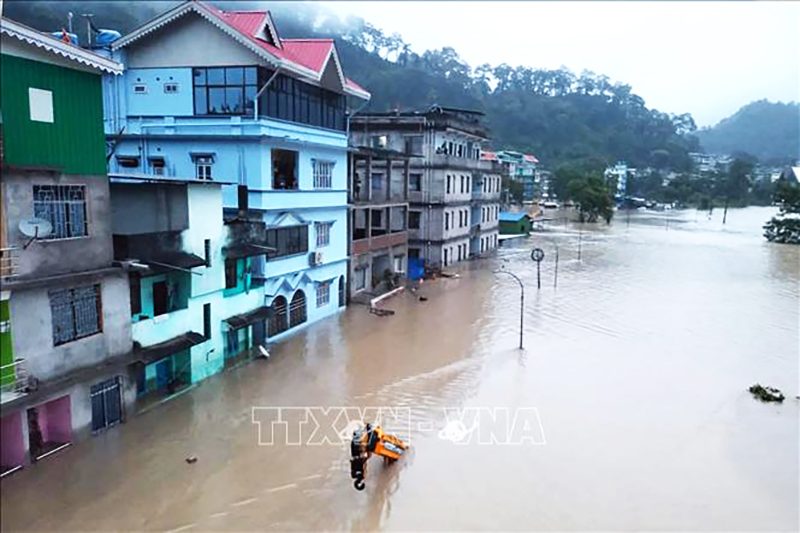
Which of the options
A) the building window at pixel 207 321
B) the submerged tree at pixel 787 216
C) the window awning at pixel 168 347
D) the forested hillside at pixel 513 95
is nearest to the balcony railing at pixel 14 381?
the window awning at pixel 168 347

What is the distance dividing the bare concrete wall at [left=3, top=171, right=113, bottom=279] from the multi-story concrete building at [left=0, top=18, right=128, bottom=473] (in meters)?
0.02

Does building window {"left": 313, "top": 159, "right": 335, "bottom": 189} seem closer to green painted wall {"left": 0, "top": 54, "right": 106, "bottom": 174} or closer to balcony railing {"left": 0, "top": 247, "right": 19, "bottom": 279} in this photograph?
green painted wall {"left": 0, "top": 54, "right": 106, "bottom": 174}

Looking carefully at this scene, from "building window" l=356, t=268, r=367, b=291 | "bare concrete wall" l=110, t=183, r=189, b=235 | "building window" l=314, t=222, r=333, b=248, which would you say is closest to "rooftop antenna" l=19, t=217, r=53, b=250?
"bare concrete wall" l=110, t=183, r=189, b=235

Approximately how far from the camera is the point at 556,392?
17.7 m

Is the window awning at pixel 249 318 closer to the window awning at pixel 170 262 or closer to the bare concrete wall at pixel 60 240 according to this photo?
the window awning at pixel 170 262

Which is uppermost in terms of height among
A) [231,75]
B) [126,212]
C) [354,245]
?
[231,75]

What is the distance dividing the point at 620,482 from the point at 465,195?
31.3m

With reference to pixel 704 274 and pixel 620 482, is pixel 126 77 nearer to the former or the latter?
pixel 620 482

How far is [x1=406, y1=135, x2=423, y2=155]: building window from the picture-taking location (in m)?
37.1

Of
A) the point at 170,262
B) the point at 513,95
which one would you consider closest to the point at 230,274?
the point at 170,262

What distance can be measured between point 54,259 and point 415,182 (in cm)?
2733

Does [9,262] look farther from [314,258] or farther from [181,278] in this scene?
[314,258]

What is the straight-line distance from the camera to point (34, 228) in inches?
454

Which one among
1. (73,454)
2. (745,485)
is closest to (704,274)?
(745,485)
